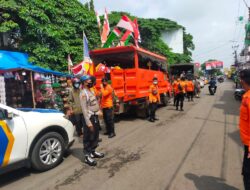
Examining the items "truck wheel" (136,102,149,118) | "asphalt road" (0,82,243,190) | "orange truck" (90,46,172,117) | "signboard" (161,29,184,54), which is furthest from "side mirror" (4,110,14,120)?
"signboard" (161,29,184,54)

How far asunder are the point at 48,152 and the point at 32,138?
512 mm

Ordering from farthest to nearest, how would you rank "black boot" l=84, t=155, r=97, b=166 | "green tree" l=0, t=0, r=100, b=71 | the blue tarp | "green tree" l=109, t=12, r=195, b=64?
"green tree" l=109, t=12, r=195, b=64
"green tree" l=0, t=0, r=100, b=71
the blue tarp
"black boot" l=84, t=155, r=97, b=166

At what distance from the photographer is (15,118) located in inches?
175

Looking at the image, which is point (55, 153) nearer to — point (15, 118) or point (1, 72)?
point (15, 118)

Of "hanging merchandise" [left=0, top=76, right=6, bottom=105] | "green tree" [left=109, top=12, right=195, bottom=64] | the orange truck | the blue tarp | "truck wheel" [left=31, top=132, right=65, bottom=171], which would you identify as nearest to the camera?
"truck wheel" [left=31, top=132, right=65, bottom=171]

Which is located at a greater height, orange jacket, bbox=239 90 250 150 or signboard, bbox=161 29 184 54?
signboard, bbox=161 29 184 54

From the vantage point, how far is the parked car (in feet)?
13.9

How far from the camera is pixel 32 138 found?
4590 mm

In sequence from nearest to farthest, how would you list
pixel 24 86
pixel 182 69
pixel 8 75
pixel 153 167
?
pixel 153 167 < pixel 8 75 < pixel 24 86 < pixel 182 69

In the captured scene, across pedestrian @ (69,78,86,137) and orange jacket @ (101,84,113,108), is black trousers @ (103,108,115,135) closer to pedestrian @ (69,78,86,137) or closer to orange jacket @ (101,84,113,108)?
orange jacket @ (101,84,113,108)

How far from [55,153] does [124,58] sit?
599 centimetres

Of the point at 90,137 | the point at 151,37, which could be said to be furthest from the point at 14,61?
the point at 151,37

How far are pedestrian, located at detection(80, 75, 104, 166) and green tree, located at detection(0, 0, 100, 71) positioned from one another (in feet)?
28.8

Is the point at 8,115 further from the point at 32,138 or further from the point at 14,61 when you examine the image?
the point at 14,61
